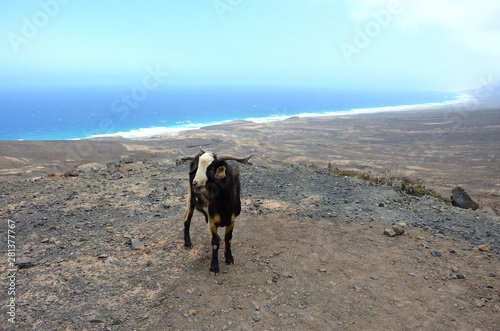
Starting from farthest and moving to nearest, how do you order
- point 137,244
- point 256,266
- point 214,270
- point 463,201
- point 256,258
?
point 463,201, point 137,244, point 256,258, point 256,266, point 214,270

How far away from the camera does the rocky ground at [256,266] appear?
498 cm

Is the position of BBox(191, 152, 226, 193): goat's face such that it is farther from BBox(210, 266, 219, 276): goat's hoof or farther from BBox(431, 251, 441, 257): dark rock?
BBox(431, 251, 441, 257): dark rock

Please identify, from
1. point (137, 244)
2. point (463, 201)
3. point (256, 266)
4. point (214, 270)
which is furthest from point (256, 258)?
point (463, 201)

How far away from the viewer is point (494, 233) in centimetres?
800

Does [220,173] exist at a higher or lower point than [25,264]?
higher

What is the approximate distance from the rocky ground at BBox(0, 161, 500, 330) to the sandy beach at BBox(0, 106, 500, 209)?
37.1ft

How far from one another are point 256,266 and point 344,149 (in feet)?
113

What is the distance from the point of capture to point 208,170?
5.52m

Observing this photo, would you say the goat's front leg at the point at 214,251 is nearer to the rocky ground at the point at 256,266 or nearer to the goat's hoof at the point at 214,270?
the goat's hoof at the point at 214,270

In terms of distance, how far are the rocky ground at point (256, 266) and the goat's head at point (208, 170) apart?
1933 millimetres

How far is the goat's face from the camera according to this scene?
17.6 ft

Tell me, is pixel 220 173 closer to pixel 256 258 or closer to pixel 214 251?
pixel 214 251

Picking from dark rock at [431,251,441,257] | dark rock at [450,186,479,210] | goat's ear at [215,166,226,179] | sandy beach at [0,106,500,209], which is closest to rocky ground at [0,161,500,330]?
dark rock at [431,251,441,257]

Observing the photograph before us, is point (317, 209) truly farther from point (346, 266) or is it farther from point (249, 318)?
point (249, 318)
